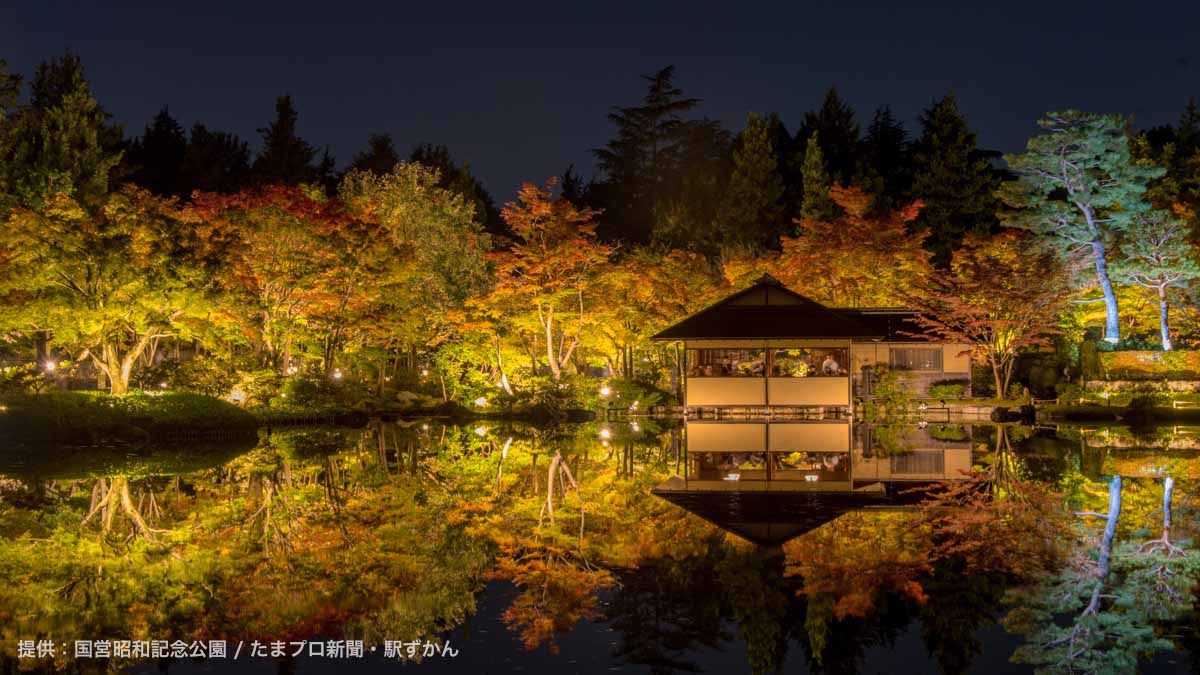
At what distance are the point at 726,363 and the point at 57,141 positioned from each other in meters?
21.5

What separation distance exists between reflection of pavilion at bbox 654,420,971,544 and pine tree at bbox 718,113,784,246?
2014 cm

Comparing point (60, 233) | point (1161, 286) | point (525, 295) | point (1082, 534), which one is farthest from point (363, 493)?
point (1161, 286)

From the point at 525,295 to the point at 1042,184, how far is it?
17.2 metres

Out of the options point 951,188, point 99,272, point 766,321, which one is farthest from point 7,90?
point 951,188

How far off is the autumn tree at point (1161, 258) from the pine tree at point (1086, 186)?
64cm

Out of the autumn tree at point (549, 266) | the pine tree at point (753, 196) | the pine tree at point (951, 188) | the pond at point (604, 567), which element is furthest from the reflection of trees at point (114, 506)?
the pine tree at point (951, 188)

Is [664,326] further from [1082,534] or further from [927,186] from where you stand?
[1082,534]

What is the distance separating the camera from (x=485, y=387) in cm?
2834

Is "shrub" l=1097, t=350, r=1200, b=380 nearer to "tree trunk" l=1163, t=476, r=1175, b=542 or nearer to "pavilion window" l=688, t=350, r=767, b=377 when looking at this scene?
"pavilion window" l=688, t=350, r=767, b=377

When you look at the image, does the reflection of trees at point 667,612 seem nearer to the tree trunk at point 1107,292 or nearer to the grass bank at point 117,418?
the grass bank at point 117,418

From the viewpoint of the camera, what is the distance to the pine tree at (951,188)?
3897 centimetres

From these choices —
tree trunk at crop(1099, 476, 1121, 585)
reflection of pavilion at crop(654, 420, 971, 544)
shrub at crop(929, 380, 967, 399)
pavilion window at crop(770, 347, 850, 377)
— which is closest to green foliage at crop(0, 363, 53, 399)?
reflection of pavilion at crop(654, 420, 971, 544)

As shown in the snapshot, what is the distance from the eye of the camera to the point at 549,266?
2619cm

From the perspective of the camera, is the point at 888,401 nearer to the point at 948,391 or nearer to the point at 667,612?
the point at 948,391
